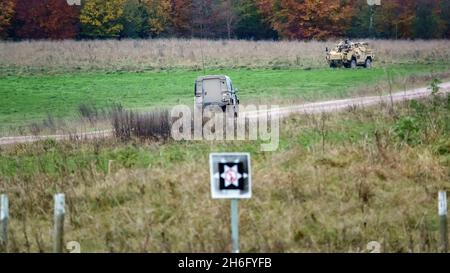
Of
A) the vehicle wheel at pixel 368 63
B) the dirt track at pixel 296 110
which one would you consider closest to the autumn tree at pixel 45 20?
the vehicle wheel at pixel 368 63

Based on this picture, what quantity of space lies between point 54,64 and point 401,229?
34773 millimetres

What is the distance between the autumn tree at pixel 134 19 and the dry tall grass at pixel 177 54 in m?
1.44

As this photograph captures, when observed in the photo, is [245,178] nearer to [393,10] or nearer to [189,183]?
[189,183]

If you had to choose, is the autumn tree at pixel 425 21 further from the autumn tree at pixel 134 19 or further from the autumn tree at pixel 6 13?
the autumn tree at pixel 6 13

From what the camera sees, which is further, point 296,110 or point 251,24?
point 251,24

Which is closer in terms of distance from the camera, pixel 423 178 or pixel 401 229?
pixel 401 229

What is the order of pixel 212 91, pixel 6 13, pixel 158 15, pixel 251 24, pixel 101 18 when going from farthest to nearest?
pixel 251 24, pixel 158 15, pixel 101 18, pixel 6 13, pixel 212 91

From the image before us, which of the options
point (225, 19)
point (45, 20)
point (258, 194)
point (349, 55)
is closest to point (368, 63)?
point (349, 55)

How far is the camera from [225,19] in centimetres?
5522

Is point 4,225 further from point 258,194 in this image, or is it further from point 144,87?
point 144,87

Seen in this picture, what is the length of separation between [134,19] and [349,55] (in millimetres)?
13752

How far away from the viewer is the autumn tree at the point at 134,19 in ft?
160
